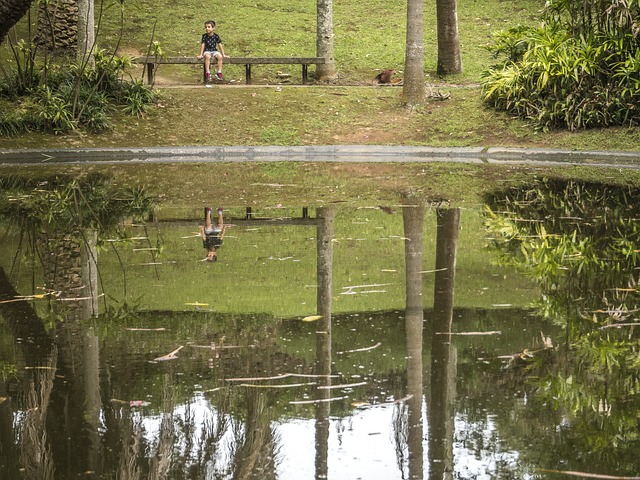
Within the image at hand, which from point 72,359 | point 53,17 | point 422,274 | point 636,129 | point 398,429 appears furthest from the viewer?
point 53,17

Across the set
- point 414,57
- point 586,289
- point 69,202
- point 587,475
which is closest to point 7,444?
point 587,475

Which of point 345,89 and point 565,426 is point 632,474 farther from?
point 345,89

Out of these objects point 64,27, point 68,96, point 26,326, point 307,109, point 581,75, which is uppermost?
point 64,27

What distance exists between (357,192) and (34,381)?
868cm

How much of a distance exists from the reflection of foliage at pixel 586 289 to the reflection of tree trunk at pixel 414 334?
633 mm

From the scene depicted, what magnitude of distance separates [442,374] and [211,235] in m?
5.23

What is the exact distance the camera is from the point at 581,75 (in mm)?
19891

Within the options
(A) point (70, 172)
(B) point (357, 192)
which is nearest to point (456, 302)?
(B) point (357, 192)

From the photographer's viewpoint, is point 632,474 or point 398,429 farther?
point 398,429

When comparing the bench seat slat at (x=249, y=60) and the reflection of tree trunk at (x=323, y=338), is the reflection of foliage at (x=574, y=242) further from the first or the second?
the bench seat slat at (x=249, y=60)

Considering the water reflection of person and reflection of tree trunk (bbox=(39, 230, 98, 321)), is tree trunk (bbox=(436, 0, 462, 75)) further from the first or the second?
reflection of tree trunk (bbox=(39, 230, 98, 321))

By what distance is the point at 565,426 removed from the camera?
473 centimetres

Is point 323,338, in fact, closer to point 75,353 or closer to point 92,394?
point 75,353

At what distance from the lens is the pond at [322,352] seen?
4414 mm
